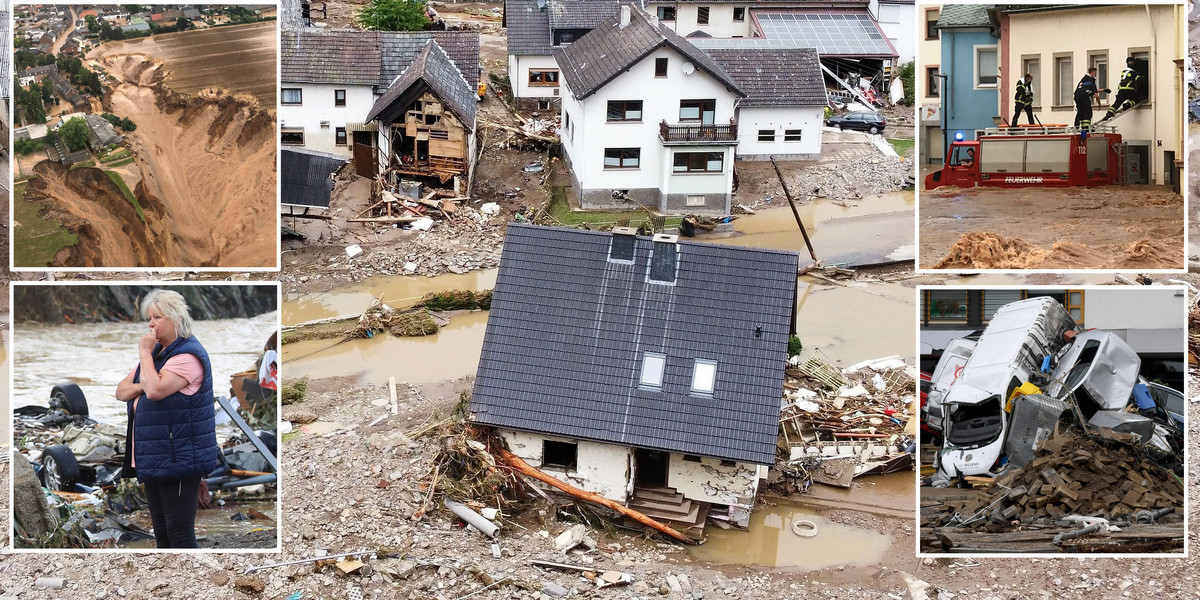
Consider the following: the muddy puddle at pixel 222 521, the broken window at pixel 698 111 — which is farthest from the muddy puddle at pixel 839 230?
the muddy puddle at pixel 222 521

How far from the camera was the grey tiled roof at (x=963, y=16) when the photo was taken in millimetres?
15805

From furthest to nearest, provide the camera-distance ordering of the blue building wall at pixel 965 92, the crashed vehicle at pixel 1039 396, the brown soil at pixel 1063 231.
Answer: the crashed vehicle at pixel 1039 396 < the blue building wall at pixel 965 92 < the brown soil at pixel 1063 231

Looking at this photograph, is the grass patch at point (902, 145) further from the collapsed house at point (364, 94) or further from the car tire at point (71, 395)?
the car tire at point (71, 395)

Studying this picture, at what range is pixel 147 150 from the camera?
1062cm

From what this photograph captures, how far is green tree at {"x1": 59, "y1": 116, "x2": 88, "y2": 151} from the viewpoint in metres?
10.6

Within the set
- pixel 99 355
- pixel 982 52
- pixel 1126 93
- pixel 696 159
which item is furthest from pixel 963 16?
pixel 696 159

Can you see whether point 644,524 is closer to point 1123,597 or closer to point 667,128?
point 1123,597

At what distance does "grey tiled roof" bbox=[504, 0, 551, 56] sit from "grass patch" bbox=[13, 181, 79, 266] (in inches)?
1383

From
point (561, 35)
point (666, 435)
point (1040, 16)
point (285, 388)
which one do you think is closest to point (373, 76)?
point (561, 35)

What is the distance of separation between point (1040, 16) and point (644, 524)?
8.91m

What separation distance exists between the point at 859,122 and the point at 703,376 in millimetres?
27398

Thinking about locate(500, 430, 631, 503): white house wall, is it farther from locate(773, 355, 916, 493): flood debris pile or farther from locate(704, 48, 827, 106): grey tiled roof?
locate(704, 48, 827, 106): grey tiled roof

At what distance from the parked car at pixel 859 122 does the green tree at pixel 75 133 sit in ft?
120

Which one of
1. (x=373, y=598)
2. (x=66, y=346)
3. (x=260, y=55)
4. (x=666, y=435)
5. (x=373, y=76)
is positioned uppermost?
(x=373, y=76)
